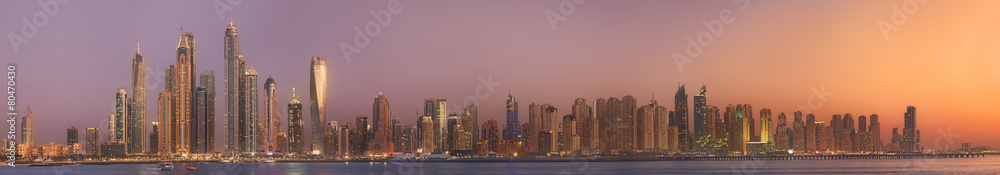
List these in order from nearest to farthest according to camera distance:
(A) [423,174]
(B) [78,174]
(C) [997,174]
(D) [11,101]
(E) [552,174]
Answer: (D) [11,101], (C) [997,174], (E) [552,174], (A) [423,174], (B) [78,174]

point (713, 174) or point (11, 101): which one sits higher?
point (11, 101)

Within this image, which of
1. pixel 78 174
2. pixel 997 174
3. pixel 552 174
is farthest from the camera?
pixel 78 174

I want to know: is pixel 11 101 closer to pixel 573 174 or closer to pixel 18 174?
pixel 573 174

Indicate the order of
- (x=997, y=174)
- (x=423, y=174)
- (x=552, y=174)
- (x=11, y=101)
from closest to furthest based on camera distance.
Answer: (x=11, y=101), (x=997, y=174), (x=552, y=174), (x=423, y=174)

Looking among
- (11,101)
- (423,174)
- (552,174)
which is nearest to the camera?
(11,101)

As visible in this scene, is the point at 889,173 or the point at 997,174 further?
the point at 889,173

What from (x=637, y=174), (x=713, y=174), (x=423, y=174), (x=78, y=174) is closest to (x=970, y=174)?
(x=713, y=174)

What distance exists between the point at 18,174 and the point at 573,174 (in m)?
107

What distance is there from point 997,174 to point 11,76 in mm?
136820

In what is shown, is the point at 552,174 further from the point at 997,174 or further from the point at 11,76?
the point at 11,76

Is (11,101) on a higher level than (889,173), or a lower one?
higher

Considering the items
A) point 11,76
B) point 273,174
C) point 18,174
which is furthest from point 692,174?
point 18,174

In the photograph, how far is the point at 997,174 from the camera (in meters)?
144

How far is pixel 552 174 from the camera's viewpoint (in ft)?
512
